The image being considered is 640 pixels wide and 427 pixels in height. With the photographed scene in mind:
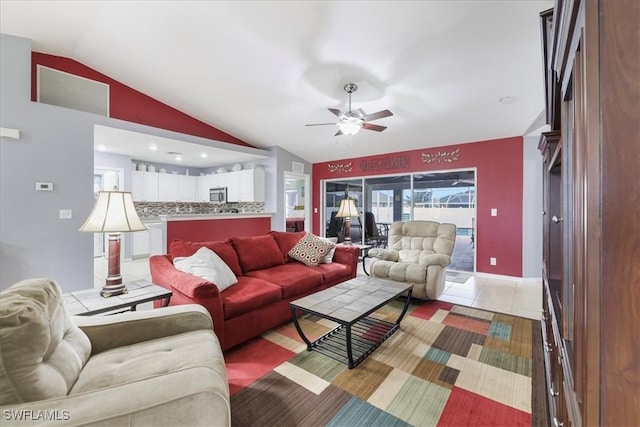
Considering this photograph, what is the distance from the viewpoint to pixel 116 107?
432 centimetres

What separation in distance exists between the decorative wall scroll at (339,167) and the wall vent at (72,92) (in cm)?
434

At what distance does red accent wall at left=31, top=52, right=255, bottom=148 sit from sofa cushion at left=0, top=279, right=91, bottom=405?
3.90 m

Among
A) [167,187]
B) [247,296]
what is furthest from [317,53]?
[167,187]

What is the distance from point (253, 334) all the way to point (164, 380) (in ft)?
4.83

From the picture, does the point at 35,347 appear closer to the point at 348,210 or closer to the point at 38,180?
A: the point at 38,180

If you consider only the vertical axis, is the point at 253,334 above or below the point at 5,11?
below

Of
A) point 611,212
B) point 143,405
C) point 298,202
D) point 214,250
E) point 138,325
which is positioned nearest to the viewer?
point 611,212

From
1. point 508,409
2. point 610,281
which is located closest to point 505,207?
point 508,409

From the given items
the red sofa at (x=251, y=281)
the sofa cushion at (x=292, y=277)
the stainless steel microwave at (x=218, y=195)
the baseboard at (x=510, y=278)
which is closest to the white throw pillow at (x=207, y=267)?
the red sofa at (x=251, y=281)

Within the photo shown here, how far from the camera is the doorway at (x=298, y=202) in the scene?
23.4 ft

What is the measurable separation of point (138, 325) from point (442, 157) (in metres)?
5.26

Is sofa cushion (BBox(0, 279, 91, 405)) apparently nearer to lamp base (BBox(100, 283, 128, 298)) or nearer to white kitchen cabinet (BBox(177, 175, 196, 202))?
A: lamp base (BBox(100, 283, 128, 298))

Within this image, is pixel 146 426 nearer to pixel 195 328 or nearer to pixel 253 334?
pixel 195 328

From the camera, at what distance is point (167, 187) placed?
6.96 meters
